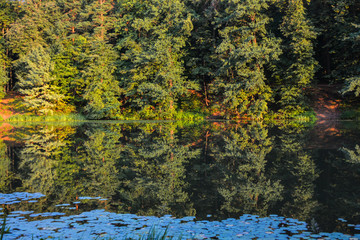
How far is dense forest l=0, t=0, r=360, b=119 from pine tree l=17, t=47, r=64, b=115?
13cm

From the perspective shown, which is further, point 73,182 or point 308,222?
point 73,182

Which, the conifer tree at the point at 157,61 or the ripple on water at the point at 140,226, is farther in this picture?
the conifer tree at the point at 157,61

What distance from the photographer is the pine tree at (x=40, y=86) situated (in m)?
38.3

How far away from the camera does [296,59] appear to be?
32.4 metres

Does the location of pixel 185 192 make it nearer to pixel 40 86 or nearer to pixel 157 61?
pixel 157 61

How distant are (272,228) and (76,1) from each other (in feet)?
161

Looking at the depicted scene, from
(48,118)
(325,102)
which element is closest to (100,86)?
(48,118)

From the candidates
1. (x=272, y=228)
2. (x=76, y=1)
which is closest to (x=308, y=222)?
(x=272, y=228)

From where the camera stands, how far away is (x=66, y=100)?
4216cm

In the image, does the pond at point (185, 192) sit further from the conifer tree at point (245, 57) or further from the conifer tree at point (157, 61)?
the conifer tree at point (157, 61)

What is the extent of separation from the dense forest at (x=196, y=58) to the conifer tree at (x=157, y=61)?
0.39 feet

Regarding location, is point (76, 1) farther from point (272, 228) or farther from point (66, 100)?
point (272, 228)

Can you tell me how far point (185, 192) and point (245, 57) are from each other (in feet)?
82.3

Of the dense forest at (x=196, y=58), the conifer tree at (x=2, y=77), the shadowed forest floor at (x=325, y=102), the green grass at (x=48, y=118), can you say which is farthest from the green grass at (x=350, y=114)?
the conifer tree at (x=2, y=77)
